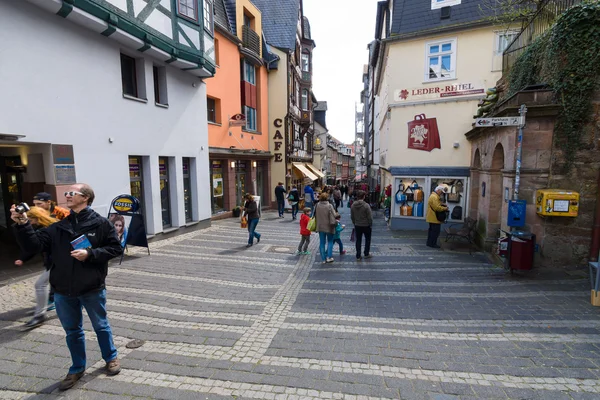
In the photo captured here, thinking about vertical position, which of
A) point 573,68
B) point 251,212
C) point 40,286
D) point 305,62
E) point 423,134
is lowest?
point 40,286

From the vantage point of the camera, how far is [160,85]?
431 inches

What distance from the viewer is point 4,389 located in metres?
3.29

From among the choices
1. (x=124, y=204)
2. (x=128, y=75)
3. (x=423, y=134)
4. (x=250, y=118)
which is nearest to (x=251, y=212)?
(x=124, y=204)

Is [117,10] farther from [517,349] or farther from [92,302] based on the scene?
[517,349]

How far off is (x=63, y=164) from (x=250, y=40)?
13.7 metres

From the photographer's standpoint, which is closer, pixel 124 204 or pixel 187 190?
pixel 124 204

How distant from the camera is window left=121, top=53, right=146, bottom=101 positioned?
9703 mm

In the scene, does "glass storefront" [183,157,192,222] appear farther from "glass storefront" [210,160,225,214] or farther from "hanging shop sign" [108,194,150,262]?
"hanging shop sign" [108,194,150,262]

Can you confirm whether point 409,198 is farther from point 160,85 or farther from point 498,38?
point 160,85

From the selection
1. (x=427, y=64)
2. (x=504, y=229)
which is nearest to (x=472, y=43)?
(x=427, y=64)

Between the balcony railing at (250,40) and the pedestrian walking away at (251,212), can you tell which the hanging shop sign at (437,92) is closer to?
the pedestrian walking away at (251,212)

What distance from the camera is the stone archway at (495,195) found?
29.3 feet

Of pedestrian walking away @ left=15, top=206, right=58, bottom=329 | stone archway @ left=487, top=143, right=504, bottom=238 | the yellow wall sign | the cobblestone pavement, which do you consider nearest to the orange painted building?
the yellow wall sign

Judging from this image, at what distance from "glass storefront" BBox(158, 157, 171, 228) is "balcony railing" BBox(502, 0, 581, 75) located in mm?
11044
